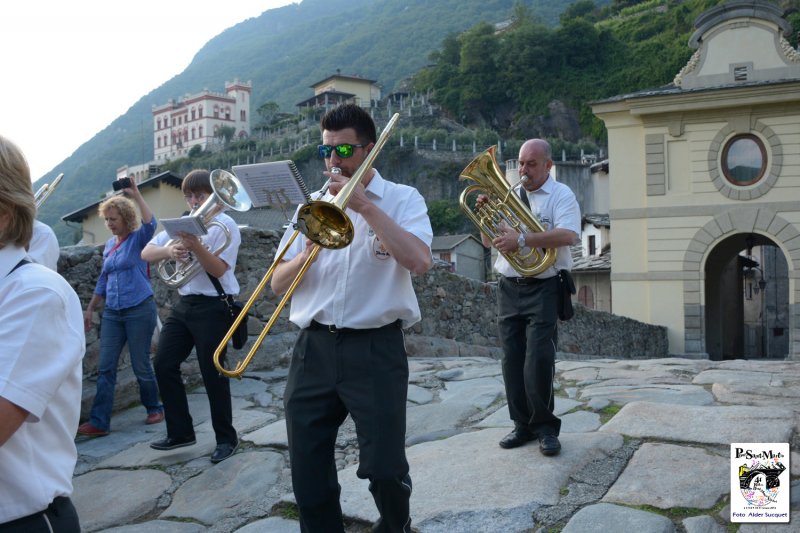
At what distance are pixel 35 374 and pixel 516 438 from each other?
351 cm

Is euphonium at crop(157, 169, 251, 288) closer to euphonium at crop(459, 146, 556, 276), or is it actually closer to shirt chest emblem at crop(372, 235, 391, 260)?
euphonium at crop(459, 146, 556, 276)

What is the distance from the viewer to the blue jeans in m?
6.08

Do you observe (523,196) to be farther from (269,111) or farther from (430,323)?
(269,111)

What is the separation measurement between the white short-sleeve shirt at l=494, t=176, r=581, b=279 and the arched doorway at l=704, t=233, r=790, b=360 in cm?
1592

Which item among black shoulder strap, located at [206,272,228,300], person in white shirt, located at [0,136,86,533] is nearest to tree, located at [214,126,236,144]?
black shoulder strap, located at [206,272,228,300]

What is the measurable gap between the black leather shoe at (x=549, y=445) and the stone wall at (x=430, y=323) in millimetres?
4091

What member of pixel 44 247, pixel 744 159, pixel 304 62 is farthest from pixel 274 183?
pixel 304 62

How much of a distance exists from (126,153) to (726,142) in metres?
120

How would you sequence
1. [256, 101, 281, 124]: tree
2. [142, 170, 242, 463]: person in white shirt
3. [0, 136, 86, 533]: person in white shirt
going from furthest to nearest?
[256, 101, 281, 124]: tree, [142, 170, 242, 463]: person in white shirt, [0, 136, 86, 533]: person in white shirt

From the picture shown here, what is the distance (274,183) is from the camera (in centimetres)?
340

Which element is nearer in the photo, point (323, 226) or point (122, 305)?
point (323, 226)

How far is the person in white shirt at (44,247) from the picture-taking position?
4.36 metres

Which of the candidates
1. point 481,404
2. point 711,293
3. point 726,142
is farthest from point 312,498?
point 711,293

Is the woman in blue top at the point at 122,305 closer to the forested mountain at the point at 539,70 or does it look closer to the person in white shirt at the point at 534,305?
the person in white shirt at the point at 534,305
